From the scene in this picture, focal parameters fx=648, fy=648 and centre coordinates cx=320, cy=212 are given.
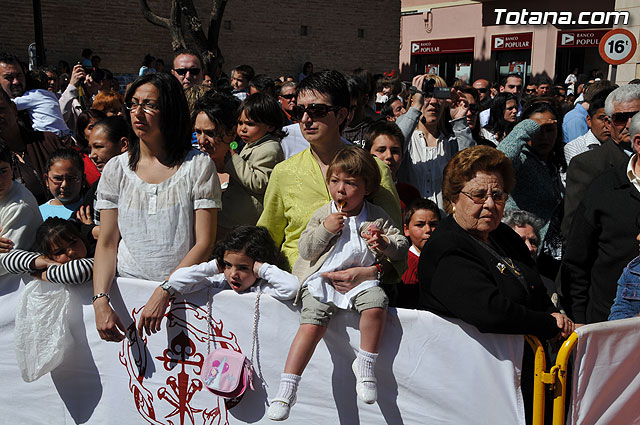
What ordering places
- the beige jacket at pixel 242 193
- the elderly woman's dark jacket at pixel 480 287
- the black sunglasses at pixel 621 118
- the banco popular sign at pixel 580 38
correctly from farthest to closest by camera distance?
the banco popular sign at pixel 580 38 < the black sunglasses at pixel 621 118 < the beige jacket at pixel 242 193 < the elderly woman's dark jacket at pixel 480 287

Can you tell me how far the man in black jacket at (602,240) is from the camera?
3.45 metres

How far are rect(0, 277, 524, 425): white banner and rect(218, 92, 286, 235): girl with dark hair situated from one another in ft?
2.47

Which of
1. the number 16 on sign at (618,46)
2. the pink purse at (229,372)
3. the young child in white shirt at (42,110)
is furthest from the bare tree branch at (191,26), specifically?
the pink purse at (229,372)

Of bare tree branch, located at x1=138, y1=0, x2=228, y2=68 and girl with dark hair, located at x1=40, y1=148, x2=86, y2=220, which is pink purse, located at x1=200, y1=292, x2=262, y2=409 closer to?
girl with dark hair, located at x1=40, y1=148, x2=86, y2=220

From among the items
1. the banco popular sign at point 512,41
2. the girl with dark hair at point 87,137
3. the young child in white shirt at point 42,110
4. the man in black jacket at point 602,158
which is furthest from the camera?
the banco popular sign at point 512,41

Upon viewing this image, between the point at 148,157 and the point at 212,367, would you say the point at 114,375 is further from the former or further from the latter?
the point at 148,157

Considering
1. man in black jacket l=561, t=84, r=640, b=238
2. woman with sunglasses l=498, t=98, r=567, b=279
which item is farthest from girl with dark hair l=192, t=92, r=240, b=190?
man in black jacket l=561, t=84, r=640, b=238

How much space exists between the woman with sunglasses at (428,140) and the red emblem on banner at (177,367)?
2346mm

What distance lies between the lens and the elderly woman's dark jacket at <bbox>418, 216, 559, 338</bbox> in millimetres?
2727

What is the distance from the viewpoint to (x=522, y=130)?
15.8 feet

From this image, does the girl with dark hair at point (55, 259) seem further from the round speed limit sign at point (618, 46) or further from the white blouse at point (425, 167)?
the round speed limit sign at point (618, 46)

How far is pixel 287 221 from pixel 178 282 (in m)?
0.67

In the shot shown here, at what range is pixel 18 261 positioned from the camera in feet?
12.1

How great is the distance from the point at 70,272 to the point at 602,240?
9.63ft
